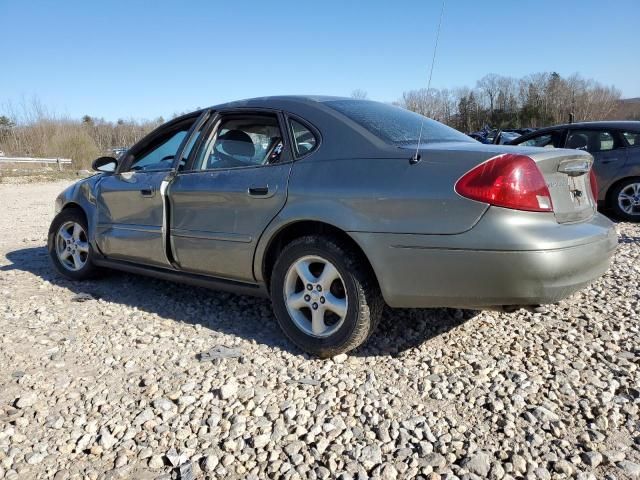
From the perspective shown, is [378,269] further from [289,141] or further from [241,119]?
[241,119]

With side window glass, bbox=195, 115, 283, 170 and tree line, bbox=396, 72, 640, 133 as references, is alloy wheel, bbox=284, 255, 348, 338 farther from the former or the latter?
tree line, bbox=396, 72, 640, 133

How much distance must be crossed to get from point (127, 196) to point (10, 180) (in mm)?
19475

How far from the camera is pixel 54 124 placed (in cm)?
3148

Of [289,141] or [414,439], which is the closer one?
[414,439]

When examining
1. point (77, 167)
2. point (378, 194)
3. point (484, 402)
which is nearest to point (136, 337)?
point (378, 194)

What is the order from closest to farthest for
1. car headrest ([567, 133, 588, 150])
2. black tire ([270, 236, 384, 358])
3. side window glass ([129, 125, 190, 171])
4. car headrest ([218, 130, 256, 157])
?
1. black tire ([270, 236, 384, 358])
2. car headrest ([218, 130, 256, 157])
3. side window glass ([129, 125, 190, 171])
4. car headrest ([567, 133, 588, 150])

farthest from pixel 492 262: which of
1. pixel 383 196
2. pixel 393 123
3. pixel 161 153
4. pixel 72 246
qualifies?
pixel 72 246

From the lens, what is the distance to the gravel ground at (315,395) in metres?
2.05

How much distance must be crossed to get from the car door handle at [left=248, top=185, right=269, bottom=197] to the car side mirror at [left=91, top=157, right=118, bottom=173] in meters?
1.86

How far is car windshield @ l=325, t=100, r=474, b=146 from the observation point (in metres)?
2.93

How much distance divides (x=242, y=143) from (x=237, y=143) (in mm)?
50

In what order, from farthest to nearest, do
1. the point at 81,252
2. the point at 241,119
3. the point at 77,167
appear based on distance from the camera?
the point at 77,167
the point at 81,252
the point at 241,119

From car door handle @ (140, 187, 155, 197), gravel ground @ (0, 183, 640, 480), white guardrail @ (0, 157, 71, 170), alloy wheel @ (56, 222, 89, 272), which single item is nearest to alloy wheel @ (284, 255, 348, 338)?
gravel ground @ (0, 183, 640, 480)

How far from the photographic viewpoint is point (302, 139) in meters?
Answer: 3.12
